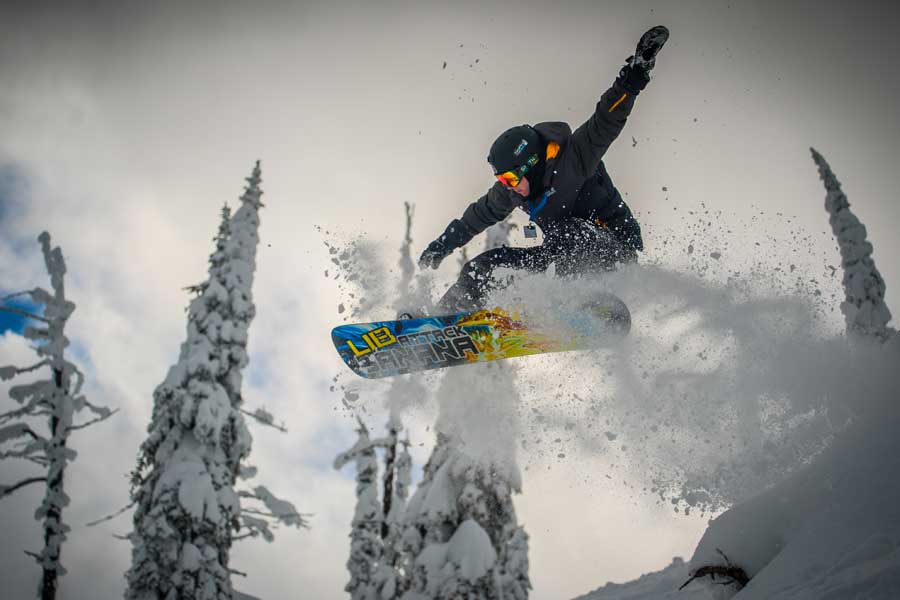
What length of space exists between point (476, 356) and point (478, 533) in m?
3.70

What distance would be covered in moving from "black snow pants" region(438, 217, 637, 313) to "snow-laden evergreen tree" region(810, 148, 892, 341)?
29.1ft

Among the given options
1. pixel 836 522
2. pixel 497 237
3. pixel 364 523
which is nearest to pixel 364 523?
pixel 364 523

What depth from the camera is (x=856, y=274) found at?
12.5 meters

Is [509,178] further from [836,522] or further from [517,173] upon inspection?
[836,522]

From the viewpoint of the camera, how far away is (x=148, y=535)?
8.20 metres

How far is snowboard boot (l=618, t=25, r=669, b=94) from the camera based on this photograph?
470cm

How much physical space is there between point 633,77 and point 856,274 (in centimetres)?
1128

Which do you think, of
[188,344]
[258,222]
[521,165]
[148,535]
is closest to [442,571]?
[148,535]

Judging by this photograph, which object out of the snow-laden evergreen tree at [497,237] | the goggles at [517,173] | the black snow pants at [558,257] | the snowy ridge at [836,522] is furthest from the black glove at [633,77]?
the snow-laden evergreen tree at [497,237]

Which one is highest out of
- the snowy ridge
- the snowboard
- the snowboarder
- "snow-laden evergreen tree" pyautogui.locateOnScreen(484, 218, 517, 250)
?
"snow-laden evergreen tree" pyautogui.locateOnScreen(484, 218, 517, 250)

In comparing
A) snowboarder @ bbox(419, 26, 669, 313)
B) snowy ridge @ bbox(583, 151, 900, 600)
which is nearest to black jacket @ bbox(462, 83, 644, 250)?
snowboarder @ bbox(419, 26, 669, 313)

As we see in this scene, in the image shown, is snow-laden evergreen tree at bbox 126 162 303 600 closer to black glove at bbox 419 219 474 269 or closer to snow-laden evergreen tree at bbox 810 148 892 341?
black glove at bbox 419 219 474 269

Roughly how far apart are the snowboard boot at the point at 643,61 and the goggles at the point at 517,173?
3.81 feet

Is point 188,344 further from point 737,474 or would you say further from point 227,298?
point 737,474
